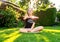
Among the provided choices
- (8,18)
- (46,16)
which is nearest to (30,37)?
(8,18)

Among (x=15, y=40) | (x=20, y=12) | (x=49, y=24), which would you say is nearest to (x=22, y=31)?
(x=15, y=40)

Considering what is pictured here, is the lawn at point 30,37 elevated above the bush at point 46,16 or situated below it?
above

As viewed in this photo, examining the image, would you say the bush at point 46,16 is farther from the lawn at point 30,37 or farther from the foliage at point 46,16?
the lawn at point 30,37

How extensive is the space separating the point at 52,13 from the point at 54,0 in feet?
40.6

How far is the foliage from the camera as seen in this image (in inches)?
1014

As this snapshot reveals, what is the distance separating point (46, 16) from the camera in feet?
84.9

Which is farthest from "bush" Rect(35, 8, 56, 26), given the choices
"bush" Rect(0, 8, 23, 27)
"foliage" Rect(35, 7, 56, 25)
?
"bush" Rect(0, 8, 23, 27)

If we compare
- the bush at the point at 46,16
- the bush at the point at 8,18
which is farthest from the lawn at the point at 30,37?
the bush at the point at 46,16

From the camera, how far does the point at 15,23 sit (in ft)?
76.8

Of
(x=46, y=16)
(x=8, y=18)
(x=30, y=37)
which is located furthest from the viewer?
(x=46, y=16)

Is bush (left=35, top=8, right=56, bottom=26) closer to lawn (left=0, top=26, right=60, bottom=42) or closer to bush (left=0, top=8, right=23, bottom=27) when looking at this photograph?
bush (left=0, top=8, right=23, bottom=27)

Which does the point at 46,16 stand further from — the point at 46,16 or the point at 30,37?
the point at 30,37

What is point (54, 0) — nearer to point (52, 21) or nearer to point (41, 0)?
point (41, 0)

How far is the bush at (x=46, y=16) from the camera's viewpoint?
84.5 feet
